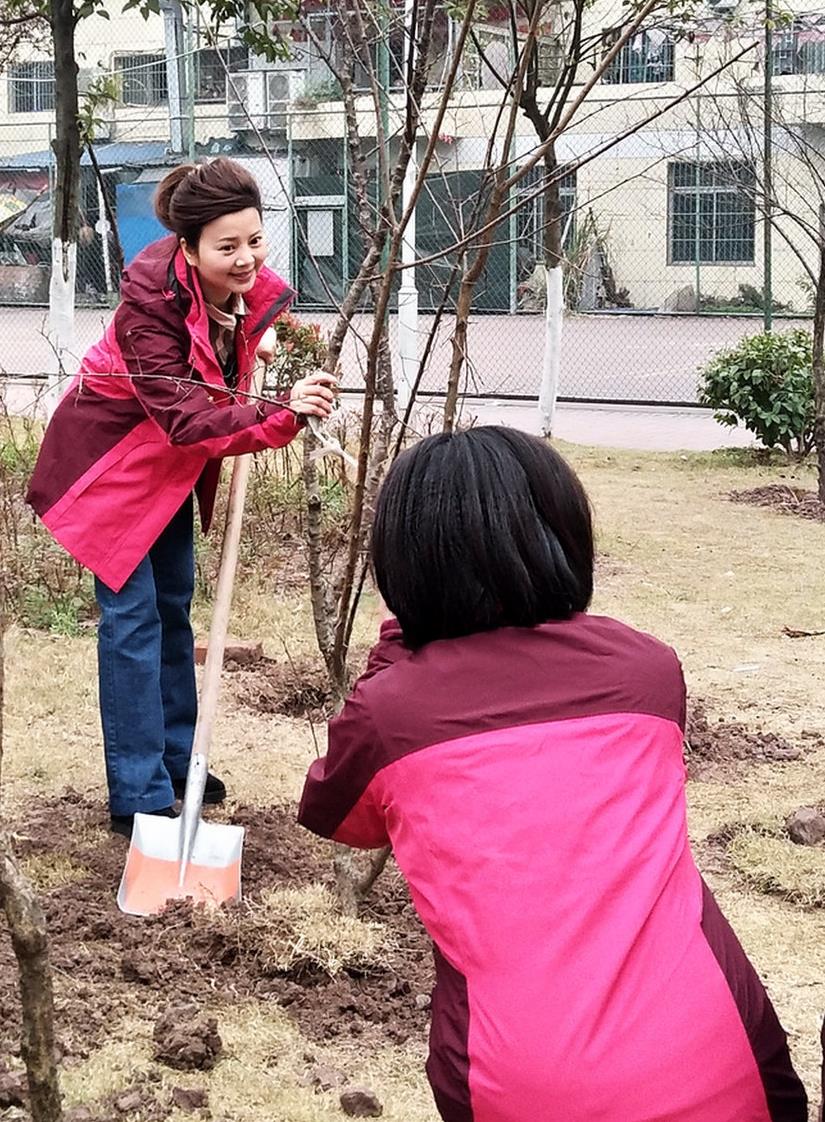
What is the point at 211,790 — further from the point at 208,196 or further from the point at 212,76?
the point at 212,76

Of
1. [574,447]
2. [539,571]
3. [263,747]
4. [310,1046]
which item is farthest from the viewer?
[574,447]

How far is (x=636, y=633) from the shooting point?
1.82m

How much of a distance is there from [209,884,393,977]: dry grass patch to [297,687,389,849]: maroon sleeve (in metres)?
1.06

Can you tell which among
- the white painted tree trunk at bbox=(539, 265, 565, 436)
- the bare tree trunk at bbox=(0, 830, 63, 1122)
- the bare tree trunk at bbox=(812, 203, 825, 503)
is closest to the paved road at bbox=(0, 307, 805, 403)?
the white painted tree trunk at bbox=(539, 265, 565, 436)

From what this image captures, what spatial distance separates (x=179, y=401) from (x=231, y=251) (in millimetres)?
349

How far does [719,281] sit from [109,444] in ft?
55.6

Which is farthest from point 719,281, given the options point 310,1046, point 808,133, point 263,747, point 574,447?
point 310,1046

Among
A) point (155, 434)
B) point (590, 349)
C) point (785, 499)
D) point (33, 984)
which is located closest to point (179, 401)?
point (155, 434)

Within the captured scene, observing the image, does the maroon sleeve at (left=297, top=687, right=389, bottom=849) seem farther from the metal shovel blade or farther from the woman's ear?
the woman's ear

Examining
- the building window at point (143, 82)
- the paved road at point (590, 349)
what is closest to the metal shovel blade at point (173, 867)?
the paved road at point (590, 349)

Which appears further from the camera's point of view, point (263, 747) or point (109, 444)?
point (263, 747)

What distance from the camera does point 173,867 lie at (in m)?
3.32

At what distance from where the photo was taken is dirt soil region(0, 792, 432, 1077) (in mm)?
2701

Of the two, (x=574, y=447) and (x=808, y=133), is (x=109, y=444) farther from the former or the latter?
(x=808, y=133)
